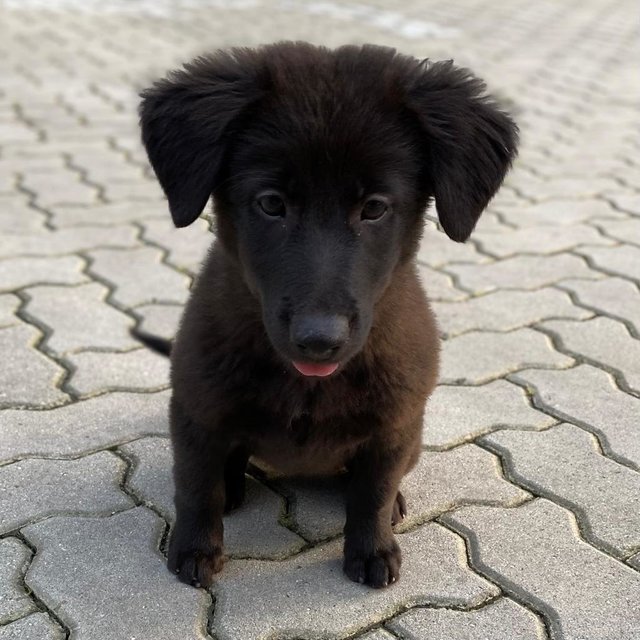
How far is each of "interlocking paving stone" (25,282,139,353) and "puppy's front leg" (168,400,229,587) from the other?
3.99 feet

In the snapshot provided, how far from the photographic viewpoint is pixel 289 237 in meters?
2.00

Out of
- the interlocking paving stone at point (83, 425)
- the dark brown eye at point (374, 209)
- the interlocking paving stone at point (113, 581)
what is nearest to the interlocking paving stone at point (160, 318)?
the interlocking paving stone at point (83, 425)

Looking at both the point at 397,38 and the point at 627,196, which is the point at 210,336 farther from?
the point at 397,38

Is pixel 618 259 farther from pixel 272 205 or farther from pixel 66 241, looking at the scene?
pixel 272 205

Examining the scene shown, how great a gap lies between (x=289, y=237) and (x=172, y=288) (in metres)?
1.95

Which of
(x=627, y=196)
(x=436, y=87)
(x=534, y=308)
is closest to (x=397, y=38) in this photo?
(x=627, y=196)

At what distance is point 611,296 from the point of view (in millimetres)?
3953

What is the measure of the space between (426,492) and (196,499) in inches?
28.1

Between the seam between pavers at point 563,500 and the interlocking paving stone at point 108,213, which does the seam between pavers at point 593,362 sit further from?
the interlocking paving stone at point 108,213

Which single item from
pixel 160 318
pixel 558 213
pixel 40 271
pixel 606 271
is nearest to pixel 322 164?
pixel 160 318

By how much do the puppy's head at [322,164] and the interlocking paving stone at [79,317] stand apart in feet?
4.49

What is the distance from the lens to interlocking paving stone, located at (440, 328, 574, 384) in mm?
3330

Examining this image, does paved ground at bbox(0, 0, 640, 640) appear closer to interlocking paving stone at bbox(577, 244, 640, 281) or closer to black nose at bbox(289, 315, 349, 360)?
interlocking paving stone at bbox(577, 244, 640, 281)

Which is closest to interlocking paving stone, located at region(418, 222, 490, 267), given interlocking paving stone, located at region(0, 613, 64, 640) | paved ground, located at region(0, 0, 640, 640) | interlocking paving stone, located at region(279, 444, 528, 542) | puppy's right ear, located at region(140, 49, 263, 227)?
paved ground, located at region(0, 0, 640, 640)
